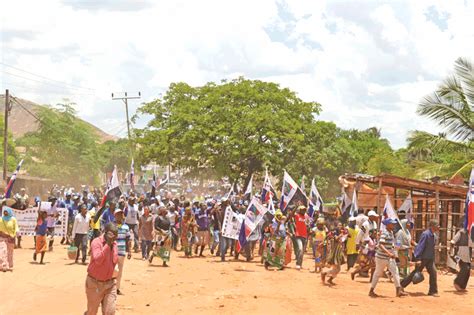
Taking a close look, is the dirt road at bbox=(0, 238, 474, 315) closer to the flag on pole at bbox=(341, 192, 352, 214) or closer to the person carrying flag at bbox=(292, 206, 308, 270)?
the person carrying flag at bbox=(292, 206, 308, 270)

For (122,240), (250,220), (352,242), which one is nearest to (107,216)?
(122,240)

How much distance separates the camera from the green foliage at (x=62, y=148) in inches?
2995

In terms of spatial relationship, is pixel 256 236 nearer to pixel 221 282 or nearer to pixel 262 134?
pixel 221 282

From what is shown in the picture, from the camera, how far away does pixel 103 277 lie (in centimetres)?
1047

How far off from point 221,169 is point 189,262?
19.5 metres

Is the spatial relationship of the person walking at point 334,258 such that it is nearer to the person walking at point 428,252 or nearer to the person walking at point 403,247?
the person walking at point 403,247

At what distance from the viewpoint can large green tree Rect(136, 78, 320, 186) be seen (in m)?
41.0

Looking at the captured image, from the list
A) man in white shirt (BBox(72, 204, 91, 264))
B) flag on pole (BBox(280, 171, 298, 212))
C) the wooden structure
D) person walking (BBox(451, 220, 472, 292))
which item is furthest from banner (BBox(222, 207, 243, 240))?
person walking (BBox(451, 220, 472, 292))

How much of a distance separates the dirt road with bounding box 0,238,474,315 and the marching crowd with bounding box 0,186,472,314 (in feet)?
1.45

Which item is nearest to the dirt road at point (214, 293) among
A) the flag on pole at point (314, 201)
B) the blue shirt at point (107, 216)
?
the blue shirt at point (107, 216)

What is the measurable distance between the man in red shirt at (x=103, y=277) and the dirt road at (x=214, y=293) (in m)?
3.23

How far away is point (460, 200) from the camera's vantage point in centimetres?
2208

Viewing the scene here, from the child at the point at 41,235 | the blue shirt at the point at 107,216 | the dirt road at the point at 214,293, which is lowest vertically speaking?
the dirt road at the point at 214,293

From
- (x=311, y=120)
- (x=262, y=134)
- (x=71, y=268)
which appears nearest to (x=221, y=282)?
(x=71, y=268)
